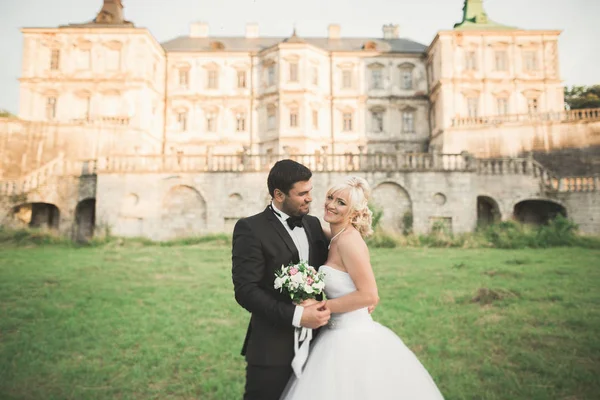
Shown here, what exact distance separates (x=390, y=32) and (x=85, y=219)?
34903 mm

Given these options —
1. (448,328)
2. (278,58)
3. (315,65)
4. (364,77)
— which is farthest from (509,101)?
(448,328)

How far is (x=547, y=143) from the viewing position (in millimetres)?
31062

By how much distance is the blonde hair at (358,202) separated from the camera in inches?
133

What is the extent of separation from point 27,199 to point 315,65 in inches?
1034

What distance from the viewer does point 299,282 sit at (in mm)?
2891

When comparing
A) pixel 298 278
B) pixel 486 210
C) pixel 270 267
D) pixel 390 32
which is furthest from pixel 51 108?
pixel 298 278

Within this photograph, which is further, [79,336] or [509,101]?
[509,101]

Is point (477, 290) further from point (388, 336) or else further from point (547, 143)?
point (547, 143)

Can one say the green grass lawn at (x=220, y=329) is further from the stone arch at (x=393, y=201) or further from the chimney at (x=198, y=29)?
the chimney at (x=198, y=29)

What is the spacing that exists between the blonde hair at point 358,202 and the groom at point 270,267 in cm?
39

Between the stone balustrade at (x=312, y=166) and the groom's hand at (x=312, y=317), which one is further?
the stone balustrade at (x=312, y=166)

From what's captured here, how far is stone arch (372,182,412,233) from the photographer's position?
21844 mm

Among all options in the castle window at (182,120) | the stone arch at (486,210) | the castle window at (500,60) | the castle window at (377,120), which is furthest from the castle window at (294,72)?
the stone arch at (486,210)

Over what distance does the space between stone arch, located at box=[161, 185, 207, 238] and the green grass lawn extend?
9.27m
